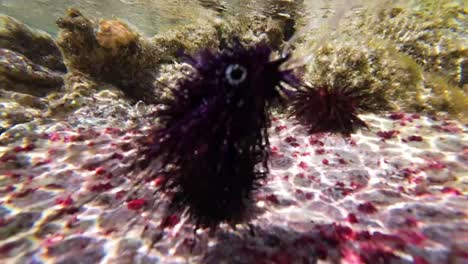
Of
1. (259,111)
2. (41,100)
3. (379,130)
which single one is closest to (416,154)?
(379,130)

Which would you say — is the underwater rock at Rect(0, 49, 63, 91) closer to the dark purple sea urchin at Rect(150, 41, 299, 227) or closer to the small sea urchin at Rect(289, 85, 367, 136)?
the dark purple sea urchin at Rect(150, 41, 299, 227)

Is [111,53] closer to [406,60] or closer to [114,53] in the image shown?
[114,53]

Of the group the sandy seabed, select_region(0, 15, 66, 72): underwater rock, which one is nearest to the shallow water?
the sandy seabed

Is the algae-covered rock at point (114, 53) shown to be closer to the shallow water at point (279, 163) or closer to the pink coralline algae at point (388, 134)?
the shallow water at point (279, 163)

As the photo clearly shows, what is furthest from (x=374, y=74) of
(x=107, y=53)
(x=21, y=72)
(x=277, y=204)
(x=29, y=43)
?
(x=29, y=43)

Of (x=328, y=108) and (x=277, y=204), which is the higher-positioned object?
(x=328, y=108)

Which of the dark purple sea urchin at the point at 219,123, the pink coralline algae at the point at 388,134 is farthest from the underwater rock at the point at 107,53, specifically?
the pink coralline algae at the point at 388,134

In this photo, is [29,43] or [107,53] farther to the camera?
[29,43]
